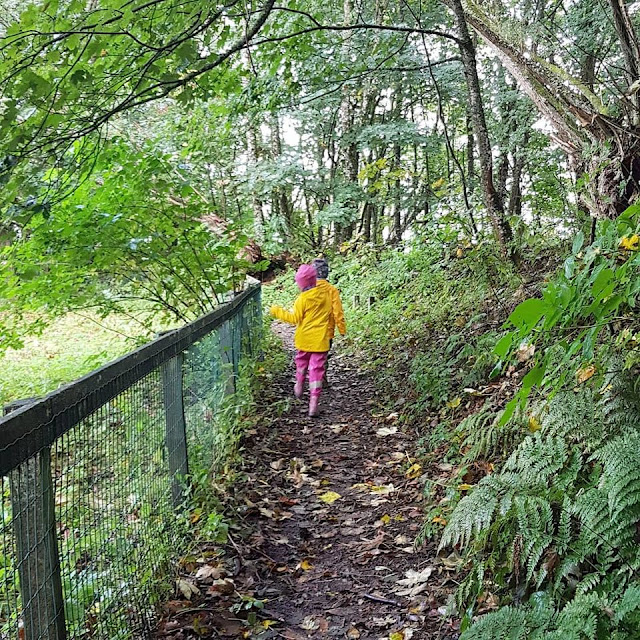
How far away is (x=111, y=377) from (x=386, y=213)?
21538 millimetres

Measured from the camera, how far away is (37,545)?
2.16 m

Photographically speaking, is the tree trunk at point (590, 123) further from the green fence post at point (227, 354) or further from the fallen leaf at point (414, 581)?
the green fence post at point (227, 354)

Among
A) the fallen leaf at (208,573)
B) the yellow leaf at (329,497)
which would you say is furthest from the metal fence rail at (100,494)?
the yellow leaf at (329,497)

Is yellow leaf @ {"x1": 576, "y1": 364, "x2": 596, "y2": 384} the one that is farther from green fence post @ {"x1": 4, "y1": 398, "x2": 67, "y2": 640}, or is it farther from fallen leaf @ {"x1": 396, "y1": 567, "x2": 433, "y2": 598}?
green fence post @ {"x1": 4, "y1": 398, "x2": 67, "y2": 640}

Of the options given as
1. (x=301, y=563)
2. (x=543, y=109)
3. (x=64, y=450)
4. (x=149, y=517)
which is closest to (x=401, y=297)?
Answer: (x=543, y=109)

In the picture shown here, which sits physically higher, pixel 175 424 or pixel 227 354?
pixel 175 424

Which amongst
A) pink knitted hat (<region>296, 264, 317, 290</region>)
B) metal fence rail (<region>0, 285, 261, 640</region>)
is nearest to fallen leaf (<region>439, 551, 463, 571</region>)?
metal fence rail (<region>0, 285, 261, 640</region>)

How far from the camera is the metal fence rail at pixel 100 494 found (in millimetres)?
2113

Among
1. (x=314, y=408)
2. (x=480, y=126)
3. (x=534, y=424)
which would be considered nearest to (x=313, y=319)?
(x=314, y=408)

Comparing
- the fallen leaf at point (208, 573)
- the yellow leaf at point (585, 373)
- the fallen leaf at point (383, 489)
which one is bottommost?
the fallen leaf at point (383, 489)

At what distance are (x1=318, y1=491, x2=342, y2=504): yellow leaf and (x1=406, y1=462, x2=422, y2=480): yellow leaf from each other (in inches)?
27.2

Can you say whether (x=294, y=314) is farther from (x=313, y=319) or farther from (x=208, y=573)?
(x=208, y=573)

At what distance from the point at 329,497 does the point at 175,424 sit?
179 cm

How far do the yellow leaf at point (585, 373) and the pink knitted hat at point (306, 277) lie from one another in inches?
175
